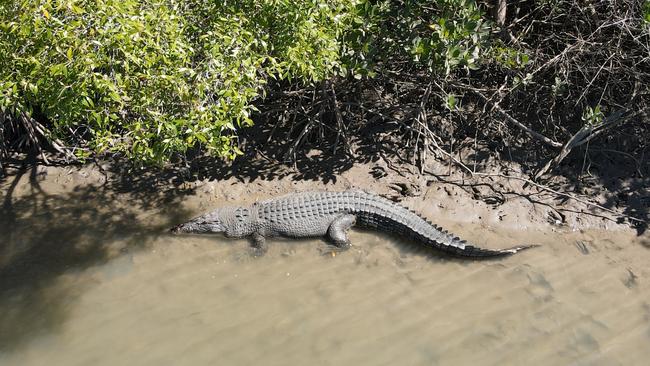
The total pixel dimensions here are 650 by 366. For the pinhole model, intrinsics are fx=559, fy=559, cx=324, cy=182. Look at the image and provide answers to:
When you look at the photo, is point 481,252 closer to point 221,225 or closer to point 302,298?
point 302,298

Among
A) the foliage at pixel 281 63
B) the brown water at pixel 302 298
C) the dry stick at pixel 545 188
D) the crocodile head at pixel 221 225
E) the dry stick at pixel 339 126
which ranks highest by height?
the foliage at pixel 281 63

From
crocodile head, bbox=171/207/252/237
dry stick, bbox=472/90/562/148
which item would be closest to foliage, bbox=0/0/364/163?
crocodile head, bbox=171/207/252/237

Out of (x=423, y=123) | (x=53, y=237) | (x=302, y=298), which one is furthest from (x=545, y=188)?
(x=53, y=237)

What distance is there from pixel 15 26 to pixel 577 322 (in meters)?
5.45

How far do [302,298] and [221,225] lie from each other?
4.83 feet

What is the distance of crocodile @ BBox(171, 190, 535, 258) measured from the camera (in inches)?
248

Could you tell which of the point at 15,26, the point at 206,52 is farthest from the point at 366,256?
the point at 15,26

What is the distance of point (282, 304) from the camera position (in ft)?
17.7

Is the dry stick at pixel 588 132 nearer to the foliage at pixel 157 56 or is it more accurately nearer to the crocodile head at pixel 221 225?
the foliage at pixel 157 56

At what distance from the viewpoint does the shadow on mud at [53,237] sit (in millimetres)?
5227

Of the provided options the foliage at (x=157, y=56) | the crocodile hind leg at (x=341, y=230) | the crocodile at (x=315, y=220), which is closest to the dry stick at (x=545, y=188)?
the crocodile at (x=315, y=220)

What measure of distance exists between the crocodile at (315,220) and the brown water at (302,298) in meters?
0.13

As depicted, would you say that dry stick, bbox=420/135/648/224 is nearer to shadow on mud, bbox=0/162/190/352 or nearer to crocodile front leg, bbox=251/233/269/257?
crocodile front leg, bbox=251/233/269/257

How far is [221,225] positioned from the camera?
6.39 metres
